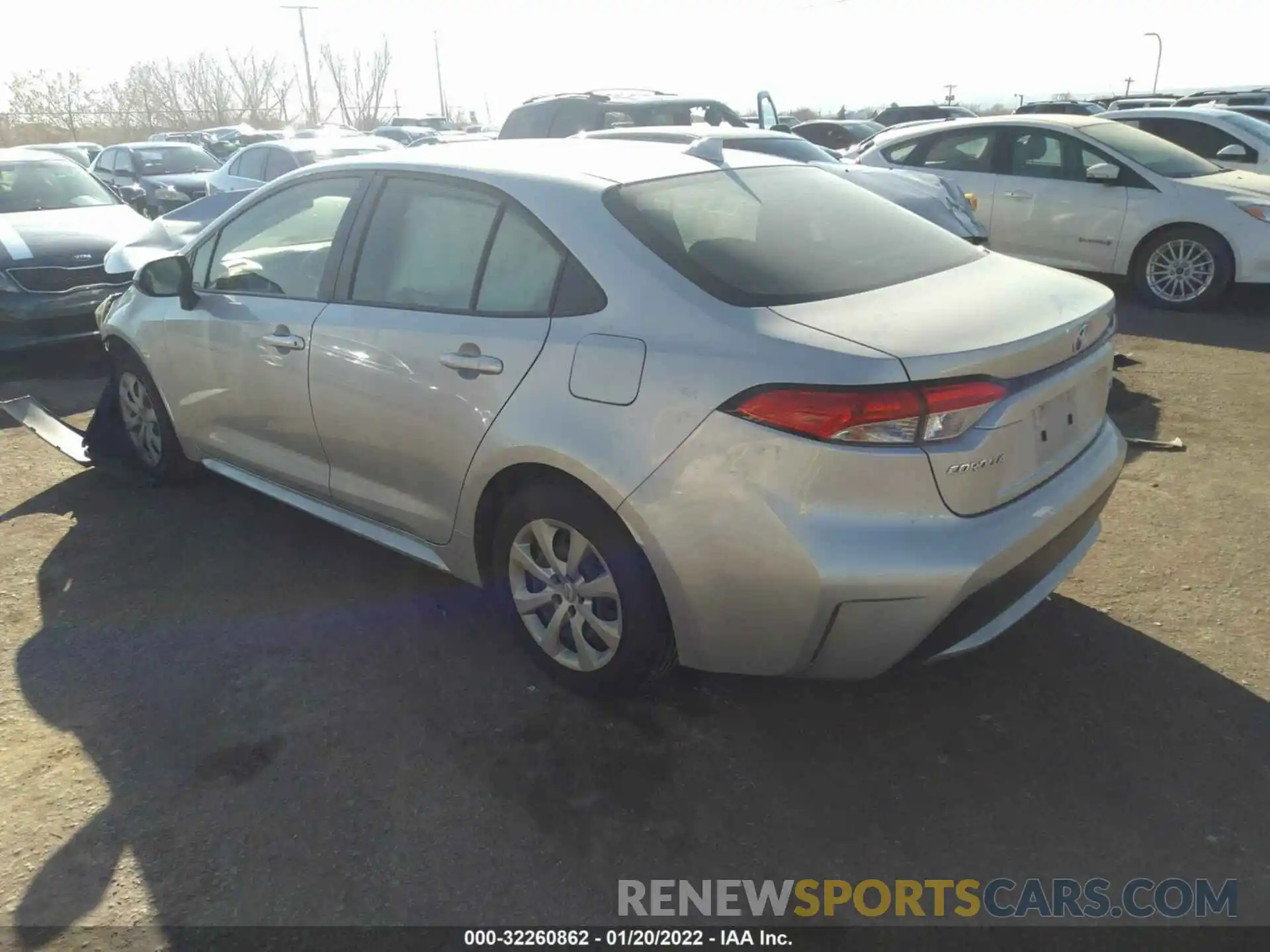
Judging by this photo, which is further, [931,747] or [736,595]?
[931,747]

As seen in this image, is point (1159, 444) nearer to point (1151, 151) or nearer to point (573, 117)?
point (1151, 151)

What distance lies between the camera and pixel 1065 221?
28.4ft

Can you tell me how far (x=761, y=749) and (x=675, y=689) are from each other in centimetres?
40

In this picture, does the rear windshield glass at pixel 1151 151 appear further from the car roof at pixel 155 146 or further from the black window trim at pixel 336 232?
the car roof at pixel 155 146

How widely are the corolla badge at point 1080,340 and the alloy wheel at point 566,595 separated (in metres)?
1.44

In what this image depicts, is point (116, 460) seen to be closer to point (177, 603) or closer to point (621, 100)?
point (177, 603)

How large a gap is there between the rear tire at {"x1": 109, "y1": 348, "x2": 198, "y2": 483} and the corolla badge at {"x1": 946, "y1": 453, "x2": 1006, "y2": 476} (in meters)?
3.70

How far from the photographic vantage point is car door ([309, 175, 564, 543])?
2.97m

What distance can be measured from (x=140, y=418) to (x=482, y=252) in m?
2.68

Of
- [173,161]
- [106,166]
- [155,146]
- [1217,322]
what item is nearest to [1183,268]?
[1217,322]

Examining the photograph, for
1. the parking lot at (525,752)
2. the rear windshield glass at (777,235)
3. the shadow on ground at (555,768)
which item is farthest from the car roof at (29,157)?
the rear windshield glass at (777,235)

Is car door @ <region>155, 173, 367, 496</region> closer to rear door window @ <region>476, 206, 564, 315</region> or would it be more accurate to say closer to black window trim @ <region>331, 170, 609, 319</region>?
black window trim @ <region>331, 170, 609, 319</region>

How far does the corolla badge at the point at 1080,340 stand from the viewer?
8.99 feet

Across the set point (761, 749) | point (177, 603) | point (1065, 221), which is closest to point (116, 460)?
point (177, 603)
